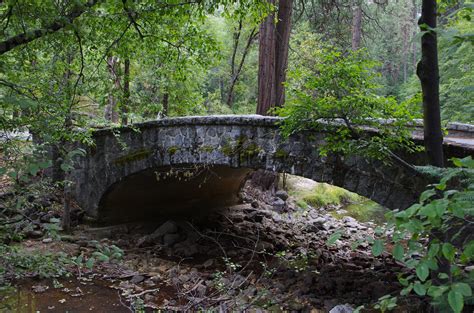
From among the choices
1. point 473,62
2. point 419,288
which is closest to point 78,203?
point 419,288

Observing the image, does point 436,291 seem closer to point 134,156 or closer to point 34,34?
point 34,34

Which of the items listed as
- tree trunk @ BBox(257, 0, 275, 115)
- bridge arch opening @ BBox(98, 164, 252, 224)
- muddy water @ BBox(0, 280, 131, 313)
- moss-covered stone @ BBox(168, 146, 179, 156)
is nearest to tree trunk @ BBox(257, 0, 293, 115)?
tree trunk @ BBox(257, 0, 275, 115)

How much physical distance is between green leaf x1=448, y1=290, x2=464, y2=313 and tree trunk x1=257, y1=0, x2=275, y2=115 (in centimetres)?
841

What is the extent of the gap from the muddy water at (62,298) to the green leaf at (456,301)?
476cm

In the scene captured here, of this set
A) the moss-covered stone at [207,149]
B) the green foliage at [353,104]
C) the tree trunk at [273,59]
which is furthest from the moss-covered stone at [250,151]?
the tree trunk at [273,59]

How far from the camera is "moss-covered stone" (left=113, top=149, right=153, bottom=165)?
7480mm

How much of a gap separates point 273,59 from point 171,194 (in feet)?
12.5

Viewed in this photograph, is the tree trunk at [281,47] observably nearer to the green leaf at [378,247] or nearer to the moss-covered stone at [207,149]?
the moss-covered stone at [207,149]

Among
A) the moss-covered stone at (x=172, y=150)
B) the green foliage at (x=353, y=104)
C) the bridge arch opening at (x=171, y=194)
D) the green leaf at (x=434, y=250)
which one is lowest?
the bridge arch opening at (x=171, y=194)

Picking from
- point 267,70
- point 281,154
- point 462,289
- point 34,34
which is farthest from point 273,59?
point 462,289

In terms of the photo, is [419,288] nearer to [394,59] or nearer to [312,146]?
[312,146]

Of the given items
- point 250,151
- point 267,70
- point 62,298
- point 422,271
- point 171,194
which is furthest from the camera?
point 267,70

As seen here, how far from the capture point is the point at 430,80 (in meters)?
2.54

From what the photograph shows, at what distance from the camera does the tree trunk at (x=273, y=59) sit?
9.66m
